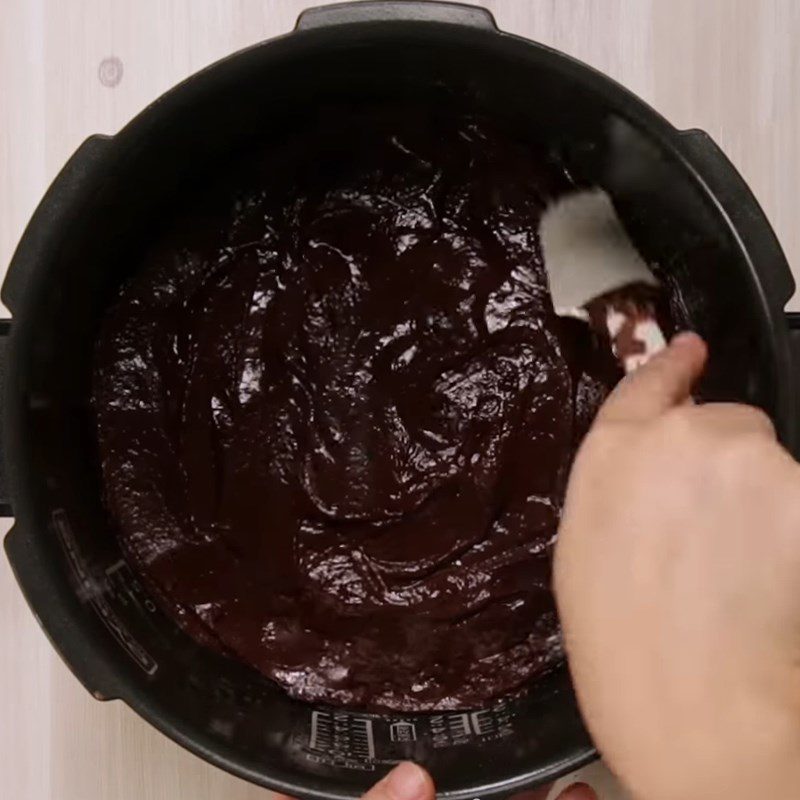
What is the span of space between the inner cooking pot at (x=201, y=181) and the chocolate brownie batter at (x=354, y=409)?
34mm

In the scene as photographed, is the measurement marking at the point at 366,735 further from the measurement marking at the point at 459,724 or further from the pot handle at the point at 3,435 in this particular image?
the pot handle at the point at 3,435

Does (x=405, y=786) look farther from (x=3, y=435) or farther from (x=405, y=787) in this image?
(x=3, y=435)

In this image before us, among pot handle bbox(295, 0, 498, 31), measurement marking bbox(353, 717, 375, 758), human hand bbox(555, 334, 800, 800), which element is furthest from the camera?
measurement marking bbox(353, 717, 375, 758)

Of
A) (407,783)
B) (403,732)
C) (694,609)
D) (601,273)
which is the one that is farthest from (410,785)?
(601,273)

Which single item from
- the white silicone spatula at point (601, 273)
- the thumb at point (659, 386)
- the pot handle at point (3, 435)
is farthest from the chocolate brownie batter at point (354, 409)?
the thumb at point (659, 386)

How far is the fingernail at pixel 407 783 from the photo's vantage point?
639mm

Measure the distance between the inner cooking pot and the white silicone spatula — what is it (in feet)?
0.07

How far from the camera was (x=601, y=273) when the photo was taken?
0.80m

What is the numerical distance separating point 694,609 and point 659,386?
0.42ft

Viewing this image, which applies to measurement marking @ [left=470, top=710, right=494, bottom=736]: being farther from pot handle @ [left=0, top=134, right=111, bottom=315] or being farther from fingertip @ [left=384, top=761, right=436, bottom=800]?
pot handle @ [left=0, top=134, right=111, bottom=315]

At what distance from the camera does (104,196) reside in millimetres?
682

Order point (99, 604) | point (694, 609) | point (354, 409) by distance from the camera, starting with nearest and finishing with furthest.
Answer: point (694, 609)
point (99, 604)
point (354, 409)

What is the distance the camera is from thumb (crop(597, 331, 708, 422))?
0.53 meters

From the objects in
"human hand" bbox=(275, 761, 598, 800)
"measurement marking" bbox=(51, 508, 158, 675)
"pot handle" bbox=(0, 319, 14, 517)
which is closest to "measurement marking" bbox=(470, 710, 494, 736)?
"human hand" bbox=(275, 761, 598, 800)
